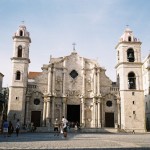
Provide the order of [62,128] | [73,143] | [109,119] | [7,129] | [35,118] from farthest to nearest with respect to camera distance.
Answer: [109,119]
[35,118]
[62,128]
[7,129]
[73,143]

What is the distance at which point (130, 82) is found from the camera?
3878 centimetres

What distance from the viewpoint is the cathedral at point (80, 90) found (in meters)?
36.5

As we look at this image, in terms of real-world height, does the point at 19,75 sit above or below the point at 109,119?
above

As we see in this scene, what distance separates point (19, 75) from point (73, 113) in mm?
9546

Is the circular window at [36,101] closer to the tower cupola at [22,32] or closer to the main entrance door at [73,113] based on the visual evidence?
the main entrance door at [73,113]

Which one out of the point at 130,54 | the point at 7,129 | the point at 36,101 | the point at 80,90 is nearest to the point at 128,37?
the point at 130,54

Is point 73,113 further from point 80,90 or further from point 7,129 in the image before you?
point 7,129

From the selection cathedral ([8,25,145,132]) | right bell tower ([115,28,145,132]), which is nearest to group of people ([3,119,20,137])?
cathedral ([8,25,145,132])

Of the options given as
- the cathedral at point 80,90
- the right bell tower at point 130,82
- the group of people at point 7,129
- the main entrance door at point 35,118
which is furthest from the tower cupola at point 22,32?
the group of people at point 7,129

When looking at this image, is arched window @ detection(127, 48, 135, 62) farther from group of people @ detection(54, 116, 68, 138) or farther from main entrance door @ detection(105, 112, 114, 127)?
group of people @ detection(54, 116, 68, 138)

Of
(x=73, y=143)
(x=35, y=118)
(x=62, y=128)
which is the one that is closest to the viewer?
(x=73, y=143)

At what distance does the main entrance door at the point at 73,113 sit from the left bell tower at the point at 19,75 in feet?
22.6

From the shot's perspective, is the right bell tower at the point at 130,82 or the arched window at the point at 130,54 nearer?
the right bell tower at the point at 130,82

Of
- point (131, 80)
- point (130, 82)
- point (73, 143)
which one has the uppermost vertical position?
point (131, 80)
